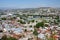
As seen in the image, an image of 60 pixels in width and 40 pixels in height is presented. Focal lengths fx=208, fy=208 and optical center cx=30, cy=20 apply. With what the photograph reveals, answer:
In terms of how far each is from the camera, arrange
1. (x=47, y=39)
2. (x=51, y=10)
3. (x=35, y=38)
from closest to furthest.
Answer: (x=47, y=39) → (x=35, y=38) → (x=51, y=10)

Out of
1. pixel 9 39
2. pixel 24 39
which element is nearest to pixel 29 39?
pixel 24 39

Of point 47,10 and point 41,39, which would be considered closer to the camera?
point 41,39

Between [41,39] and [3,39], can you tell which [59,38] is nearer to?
[41,39]

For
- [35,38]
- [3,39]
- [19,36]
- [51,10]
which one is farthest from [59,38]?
[51,10]

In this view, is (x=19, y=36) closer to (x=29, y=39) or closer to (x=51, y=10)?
(x=29, y=39)

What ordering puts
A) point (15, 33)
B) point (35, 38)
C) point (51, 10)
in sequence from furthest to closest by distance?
1. point (51, 10)
2. point (15, 33)
3. point (35, 38)

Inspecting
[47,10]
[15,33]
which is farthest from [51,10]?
[15,33]

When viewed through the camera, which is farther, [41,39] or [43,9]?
[43,9]

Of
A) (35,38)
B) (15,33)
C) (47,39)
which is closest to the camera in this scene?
(47,39)
